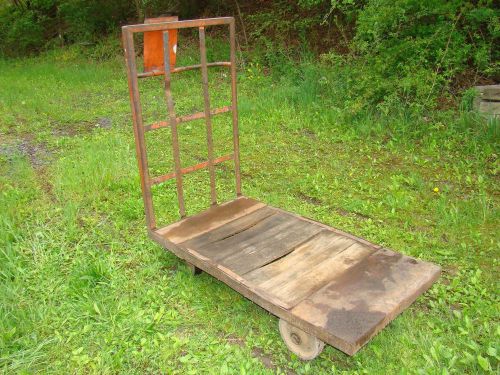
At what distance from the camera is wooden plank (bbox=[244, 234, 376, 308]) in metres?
2.64

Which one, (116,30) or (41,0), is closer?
(116,30)

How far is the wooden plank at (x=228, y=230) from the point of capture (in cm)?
316

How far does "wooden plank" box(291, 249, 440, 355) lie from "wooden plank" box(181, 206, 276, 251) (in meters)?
0.86

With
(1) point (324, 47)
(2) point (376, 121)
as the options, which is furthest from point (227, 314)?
(1) point (324, 47)

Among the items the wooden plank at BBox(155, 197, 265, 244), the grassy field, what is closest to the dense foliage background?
the grassy field

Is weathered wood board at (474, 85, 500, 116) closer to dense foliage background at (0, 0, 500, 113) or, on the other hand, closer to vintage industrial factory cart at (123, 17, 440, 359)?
dense foliage background at (0, 0, 500, 113)

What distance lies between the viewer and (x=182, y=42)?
1148cm

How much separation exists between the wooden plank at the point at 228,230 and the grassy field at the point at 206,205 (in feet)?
0.91

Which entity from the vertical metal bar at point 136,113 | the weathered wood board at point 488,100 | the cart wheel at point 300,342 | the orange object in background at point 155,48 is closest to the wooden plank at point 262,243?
the cart wheel at point 300,342

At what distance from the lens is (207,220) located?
3523 mm

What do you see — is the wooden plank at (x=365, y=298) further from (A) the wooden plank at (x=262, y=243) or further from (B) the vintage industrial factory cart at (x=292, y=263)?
(A) the wooden plank at (x=262, y=243)

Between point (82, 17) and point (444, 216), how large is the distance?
1319 cm

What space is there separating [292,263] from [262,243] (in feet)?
1.05

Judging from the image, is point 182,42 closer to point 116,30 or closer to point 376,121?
point 116,30
